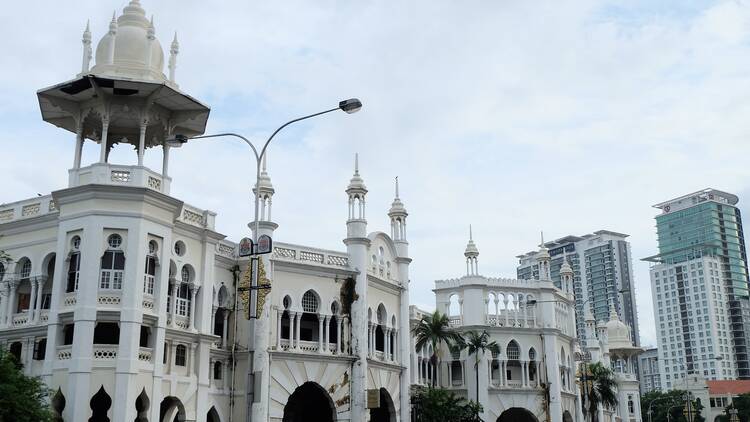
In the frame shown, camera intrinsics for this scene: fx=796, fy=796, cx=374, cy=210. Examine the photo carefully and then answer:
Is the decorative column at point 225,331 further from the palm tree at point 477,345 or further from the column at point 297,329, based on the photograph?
the palm tree at point 477,345

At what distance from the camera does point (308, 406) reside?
4366 cm

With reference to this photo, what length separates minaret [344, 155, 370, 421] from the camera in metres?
40.9

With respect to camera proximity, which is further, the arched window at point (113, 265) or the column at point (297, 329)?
the column at point (297, 329)

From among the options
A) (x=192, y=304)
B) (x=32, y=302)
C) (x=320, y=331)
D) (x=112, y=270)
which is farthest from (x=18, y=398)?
(x=320, y=331)

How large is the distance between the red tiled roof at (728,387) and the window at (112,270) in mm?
113246

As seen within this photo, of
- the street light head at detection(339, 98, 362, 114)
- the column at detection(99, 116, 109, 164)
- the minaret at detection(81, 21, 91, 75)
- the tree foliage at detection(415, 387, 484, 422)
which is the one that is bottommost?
the tree foliage at detection(415, 387, 484, 422)

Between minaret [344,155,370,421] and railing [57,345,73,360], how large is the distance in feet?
51.6

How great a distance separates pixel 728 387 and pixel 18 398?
12163cm

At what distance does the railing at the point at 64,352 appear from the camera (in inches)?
1165

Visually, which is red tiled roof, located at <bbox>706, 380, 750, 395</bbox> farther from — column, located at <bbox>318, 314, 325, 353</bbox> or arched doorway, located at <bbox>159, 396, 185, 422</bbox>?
arched doorway, located at <bbox>159, 396, 185, 422</bbox>

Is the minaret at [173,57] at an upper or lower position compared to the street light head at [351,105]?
upper

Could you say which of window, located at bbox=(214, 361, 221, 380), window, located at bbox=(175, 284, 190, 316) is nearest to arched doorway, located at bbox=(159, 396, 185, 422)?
window, located at bbox=(175, 284, 190, 316)

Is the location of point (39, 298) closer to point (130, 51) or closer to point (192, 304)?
point (192, 304)

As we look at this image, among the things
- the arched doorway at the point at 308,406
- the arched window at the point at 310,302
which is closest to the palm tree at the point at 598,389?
the arched doorway at the point at 308,406
